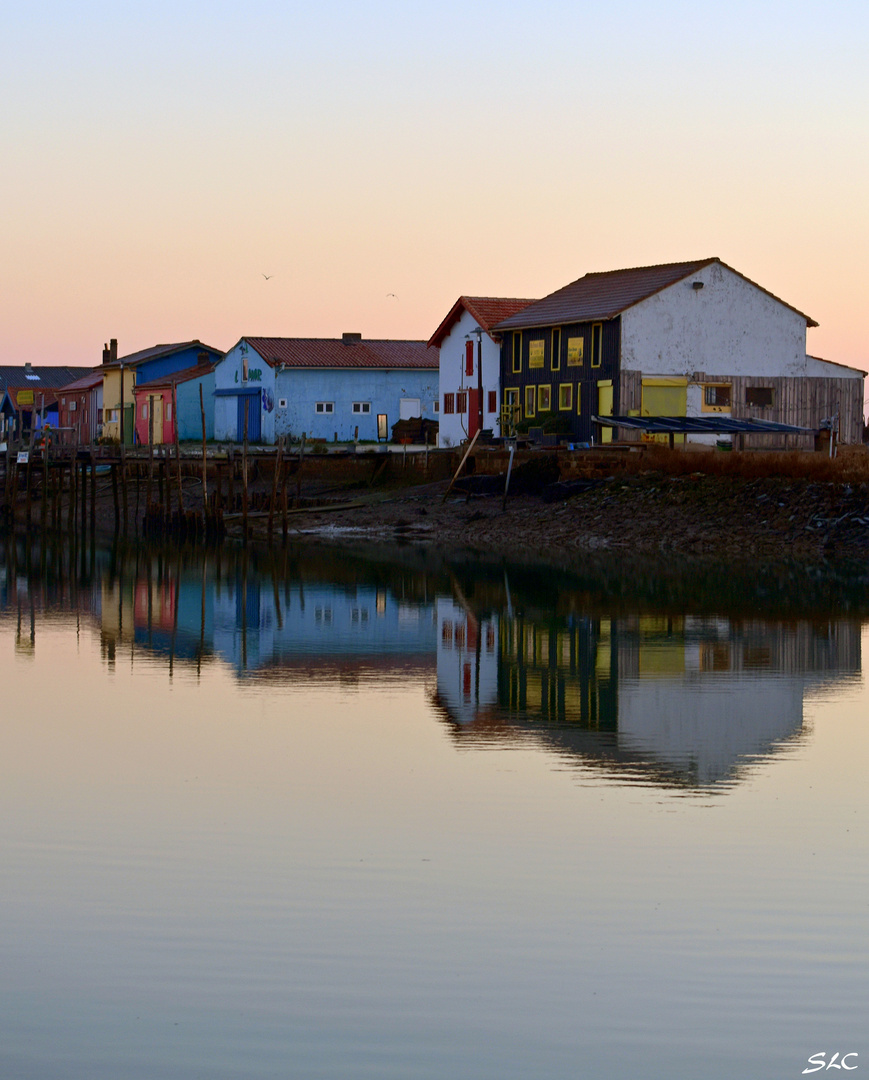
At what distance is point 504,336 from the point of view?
180 ft

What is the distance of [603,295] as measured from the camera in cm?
5188

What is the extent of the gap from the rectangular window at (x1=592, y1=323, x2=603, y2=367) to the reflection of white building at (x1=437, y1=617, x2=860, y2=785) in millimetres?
→ 24923

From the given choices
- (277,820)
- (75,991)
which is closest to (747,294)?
(277,820)

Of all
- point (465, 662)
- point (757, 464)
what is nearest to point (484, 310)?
point (757, 464)

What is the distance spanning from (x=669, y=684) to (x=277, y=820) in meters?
8.04

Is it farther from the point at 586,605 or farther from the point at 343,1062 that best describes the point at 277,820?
the point at 586,605

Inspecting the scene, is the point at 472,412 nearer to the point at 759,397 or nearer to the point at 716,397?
the point at 716,397

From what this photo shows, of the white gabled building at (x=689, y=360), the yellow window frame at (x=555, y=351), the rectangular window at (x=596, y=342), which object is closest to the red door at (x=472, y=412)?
the white gabled building at (x=689, y=360)

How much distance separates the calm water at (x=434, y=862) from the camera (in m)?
7.31

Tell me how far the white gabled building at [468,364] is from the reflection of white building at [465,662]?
1104 inches

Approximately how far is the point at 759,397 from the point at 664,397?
3543 mm

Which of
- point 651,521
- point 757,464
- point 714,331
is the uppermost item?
point 714,331

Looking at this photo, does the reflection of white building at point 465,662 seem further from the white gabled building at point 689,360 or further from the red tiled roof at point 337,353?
the red tiled roof at point 337,353

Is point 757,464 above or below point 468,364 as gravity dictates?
below
